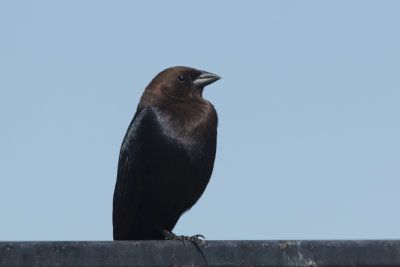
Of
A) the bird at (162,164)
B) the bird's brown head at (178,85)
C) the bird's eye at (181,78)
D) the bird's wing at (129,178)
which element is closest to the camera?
the bird at (162,164)

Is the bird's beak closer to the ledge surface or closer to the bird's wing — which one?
the bird's wing

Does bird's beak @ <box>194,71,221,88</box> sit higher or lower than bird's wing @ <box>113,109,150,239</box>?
higher

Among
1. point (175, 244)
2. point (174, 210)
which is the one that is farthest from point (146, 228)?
point (175, 244)

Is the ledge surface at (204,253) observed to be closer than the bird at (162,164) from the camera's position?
Yes

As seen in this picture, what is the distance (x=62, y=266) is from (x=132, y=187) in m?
2.32

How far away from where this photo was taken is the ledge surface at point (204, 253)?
7.00 ft

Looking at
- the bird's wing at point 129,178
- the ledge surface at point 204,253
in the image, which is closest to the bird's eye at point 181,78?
the bird's wing at point 129,178

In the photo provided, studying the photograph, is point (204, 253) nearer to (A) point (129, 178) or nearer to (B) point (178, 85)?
(A) point (129, 178)

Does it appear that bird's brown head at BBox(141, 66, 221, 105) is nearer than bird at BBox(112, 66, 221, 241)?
No

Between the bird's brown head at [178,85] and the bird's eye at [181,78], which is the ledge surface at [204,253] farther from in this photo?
the bird's eye at [181,78]

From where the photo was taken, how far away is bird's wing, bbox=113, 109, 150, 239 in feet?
14.5

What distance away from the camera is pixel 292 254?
89.8 inches

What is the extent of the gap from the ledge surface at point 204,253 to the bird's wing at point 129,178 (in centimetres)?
213

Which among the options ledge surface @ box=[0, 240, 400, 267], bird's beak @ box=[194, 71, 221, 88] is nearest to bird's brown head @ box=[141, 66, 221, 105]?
bird's beak @ box=[194, 71, 221, 88]
